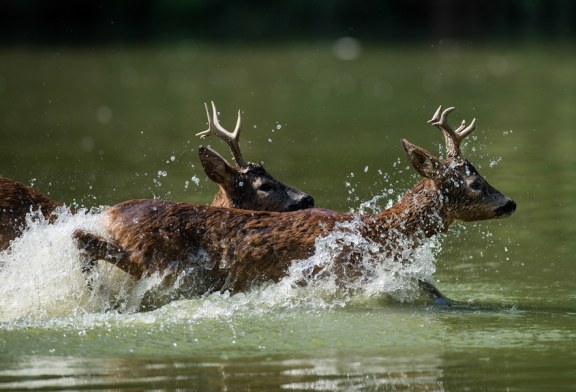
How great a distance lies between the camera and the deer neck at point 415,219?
32.8 ft

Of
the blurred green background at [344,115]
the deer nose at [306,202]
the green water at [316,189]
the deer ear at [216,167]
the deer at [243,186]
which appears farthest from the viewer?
the deer nose at [306,202]

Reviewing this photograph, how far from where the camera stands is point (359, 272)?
984 centimetres

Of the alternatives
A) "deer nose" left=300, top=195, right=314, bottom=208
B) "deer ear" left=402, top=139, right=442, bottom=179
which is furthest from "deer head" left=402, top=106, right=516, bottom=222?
"deer nose" left=300, top=195, right=314, bottom=208

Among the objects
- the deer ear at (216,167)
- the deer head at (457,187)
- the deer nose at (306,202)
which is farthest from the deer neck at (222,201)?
the deer head at (457,187)

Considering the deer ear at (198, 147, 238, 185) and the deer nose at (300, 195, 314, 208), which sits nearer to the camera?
the deer ear at (198, 147, 238, 185)

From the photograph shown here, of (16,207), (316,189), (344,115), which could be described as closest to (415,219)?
(16,207)

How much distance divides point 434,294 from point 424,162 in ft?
3.22

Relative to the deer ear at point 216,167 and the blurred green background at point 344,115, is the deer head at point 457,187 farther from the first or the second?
the deer ear at point 216,167

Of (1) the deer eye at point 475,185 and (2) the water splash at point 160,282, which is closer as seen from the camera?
(2) the water splash at point 160,282

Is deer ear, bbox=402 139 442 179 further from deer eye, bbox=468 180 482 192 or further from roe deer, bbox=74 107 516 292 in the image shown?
deer eye, bbox=468 180 482 192

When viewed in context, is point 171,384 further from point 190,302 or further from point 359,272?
point 359,272

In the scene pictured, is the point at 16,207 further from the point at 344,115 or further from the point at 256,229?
the point at 344,115

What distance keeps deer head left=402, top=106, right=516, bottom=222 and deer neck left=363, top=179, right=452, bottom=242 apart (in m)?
0.04

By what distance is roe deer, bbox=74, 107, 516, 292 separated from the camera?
30.9 ft
